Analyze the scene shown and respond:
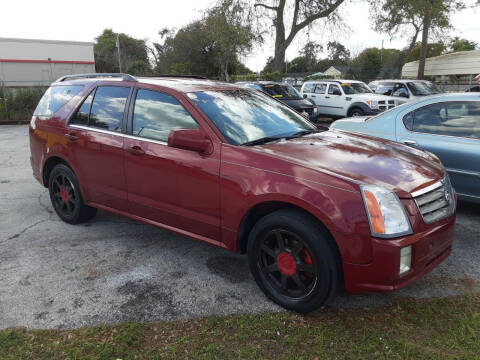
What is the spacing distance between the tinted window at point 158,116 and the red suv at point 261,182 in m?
0.01

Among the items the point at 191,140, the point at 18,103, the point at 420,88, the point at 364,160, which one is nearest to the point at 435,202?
the point at 364,160

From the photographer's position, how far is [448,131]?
498 centimetres

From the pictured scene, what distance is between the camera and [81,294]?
3.42m

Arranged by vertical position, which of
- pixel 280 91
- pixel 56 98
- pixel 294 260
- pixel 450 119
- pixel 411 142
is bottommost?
pixel 294 260

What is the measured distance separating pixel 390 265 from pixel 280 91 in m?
12.9

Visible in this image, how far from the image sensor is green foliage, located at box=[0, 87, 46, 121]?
17.4 metres

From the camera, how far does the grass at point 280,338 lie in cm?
267

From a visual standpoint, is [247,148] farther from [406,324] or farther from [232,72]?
[232,72]

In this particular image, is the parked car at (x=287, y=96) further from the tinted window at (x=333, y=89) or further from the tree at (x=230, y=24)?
the tree at (x=230, y=24)

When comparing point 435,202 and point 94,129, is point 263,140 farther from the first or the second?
point 94,129

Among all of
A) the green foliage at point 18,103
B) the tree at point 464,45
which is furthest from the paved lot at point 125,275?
the tree at point 464,45

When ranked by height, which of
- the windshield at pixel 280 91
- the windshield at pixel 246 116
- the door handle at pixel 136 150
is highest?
the windshield at pixel 280 91

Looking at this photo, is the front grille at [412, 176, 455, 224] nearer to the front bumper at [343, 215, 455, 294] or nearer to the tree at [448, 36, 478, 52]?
the front bumper at [343, 215, 455, 294]

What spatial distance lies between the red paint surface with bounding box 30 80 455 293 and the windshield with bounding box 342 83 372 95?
1223cm
